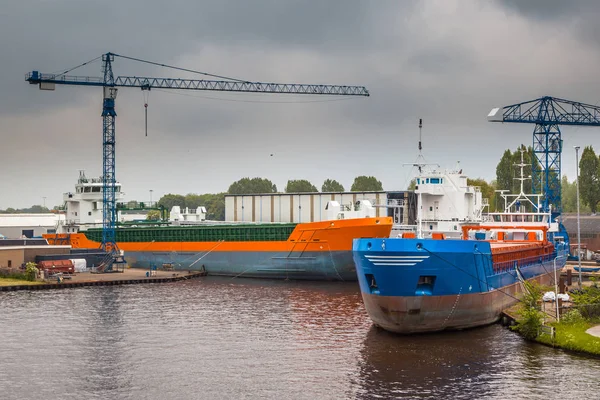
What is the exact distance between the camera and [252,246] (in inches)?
2608

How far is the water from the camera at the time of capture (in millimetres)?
25922

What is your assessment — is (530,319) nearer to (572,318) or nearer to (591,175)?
(572,318)

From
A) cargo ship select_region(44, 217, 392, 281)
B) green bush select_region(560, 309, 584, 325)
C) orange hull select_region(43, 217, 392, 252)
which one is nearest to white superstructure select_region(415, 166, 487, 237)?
orange hull select_region(43, 217, 392, 252)

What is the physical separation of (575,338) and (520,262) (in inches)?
531

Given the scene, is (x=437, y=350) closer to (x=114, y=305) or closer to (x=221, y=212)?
→ (x=114, y=305)

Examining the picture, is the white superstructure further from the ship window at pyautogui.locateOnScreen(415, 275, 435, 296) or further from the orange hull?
the ship window at pyautogui.locateOnScreen(415, 275, 435, 296)

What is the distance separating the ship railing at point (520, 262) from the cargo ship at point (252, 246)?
11.8m

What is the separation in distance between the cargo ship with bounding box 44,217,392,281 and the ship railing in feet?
38.7

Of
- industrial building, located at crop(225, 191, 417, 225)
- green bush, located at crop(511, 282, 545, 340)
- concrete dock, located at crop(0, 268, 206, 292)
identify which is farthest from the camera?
industrial building, located at crop(225, 191, 417, 225)

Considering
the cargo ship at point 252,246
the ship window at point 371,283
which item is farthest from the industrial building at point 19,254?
the ship window at point 371,283

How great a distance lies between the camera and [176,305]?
1812 inches

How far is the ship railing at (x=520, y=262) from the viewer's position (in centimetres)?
3875

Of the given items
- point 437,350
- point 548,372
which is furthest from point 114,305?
point 548,372

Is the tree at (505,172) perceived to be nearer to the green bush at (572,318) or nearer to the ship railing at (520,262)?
the ship railing at (520,262)
